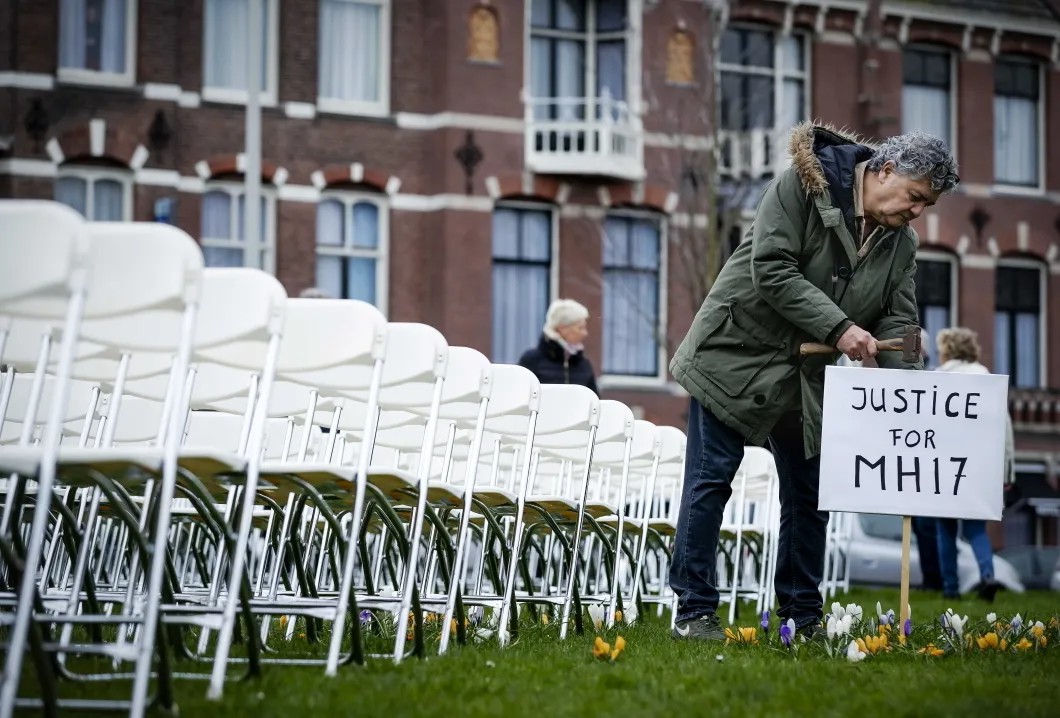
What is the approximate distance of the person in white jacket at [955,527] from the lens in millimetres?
13633

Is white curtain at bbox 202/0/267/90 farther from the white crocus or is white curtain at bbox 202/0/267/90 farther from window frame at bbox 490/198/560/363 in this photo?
the white crocus

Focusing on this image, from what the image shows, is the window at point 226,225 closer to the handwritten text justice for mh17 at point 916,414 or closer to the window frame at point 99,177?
the window frame at point 99,177

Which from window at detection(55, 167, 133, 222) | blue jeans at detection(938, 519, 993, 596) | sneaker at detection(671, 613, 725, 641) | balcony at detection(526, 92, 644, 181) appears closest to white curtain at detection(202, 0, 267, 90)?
window at detection(55, 167, 133, 222)

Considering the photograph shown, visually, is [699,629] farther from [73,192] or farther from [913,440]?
[73,192]

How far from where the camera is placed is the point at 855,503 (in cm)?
661

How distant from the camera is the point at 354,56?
84.3ft

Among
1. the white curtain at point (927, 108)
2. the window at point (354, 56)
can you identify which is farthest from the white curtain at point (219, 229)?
the white curtain at point (927, 108)

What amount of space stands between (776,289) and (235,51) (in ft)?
63.5

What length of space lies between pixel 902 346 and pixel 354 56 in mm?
19858

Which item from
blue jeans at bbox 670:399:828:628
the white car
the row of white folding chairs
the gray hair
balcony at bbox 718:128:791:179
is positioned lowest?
the white car

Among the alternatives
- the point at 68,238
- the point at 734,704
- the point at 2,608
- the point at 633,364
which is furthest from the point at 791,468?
the point at 633,364

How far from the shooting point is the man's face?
257 inches

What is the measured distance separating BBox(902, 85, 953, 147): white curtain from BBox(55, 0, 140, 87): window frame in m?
12.2

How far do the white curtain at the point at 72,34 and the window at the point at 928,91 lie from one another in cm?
1290
